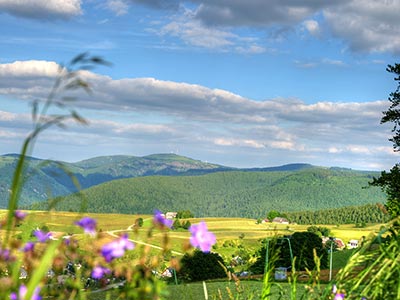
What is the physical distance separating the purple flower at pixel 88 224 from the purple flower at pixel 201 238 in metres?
0.50

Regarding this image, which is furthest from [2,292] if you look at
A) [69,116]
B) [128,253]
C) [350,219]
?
[350,219]

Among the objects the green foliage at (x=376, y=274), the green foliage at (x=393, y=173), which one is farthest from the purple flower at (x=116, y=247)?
the green foliage at (x=393, y=173)

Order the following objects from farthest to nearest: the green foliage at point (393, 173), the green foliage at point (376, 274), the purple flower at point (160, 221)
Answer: the green foliage at point (393, 173) < the green foliage at point (376, 274) < the purple flower at point (160, 221)

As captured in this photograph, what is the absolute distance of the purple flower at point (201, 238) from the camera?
2.64 meters

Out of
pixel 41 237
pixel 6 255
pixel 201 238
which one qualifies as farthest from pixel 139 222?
pixel 6 255

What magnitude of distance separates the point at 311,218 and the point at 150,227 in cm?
19807

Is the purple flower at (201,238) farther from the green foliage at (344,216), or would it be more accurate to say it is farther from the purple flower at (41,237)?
the green foliage at (344,216)

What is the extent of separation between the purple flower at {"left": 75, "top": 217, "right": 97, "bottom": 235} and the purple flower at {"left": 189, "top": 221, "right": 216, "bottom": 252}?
1.64 feet

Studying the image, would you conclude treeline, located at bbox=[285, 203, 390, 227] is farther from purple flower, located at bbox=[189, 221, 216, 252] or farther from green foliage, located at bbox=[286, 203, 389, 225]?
purple flower, located at bbox=[189, 221, 216, 252]

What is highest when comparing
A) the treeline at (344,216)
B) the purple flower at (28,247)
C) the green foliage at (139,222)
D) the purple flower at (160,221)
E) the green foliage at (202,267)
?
the purple flower at (160,221)

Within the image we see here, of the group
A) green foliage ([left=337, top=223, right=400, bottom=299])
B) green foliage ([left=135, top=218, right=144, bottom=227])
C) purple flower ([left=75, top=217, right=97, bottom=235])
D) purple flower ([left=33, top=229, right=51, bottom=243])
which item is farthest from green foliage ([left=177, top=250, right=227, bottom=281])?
purple flower ([left=75, top=217, right=97, bottom=235])

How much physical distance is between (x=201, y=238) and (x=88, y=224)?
0.57m

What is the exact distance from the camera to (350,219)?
18625 cm

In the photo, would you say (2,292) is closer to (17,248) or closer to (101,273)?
(17,248)
